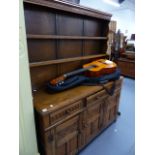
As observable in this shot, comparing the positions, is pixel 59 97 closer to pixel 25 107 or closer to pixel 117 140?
pixel 25 107

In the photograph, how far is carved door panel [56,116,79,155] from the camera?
4.12 ft

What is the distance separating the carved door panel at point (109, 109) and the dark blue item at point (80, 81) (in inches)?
11.5

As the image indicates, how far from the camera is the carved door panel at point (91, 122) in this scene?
1.54m

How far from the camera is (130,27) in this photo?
7852 millimetres

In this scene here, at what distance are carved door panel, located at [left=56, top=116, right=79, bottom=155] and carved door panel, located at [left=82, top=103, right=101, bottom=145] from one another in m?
0.14

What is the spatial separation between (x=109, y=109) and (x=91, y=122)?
0.44 metres

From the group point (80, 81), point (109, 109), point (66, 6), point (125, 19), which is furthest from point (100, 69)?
point (125, 19)

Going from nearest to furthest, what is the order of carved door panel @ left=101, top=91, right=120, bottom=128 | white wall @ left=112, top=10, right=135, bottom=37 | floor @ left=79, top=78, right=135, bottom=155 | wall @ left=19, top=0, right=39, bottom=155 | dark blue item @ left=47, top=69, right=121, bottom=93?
wall @ left=19, top=0, right=39, bottom=155, dark blue item @ left=47, top=69, right=121, bottom=93, floor @ left=79, top=78, right=135, bottom=155, carved door panel @ left=101, top=91, right=120, bottom=128, white wall @ left=112, top=10, right=135, bottom=37

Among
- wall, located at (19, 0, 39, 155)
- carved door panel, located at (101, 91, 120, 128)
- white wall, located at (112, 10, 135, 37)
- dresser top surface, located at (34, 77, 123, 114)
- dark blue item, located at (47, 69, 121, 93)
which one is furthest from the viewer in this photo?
white wall, located at (112, 10, 135, 37)

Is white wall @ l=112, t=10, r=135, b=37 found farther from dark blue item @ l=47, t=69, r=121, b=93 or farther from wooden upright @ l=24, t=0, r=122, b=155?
dark blue item @ l=47, t=69, r=121, b=93

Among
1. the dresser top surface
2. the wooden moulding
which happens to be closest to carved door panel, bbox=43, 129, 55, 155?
the dresser top surface
